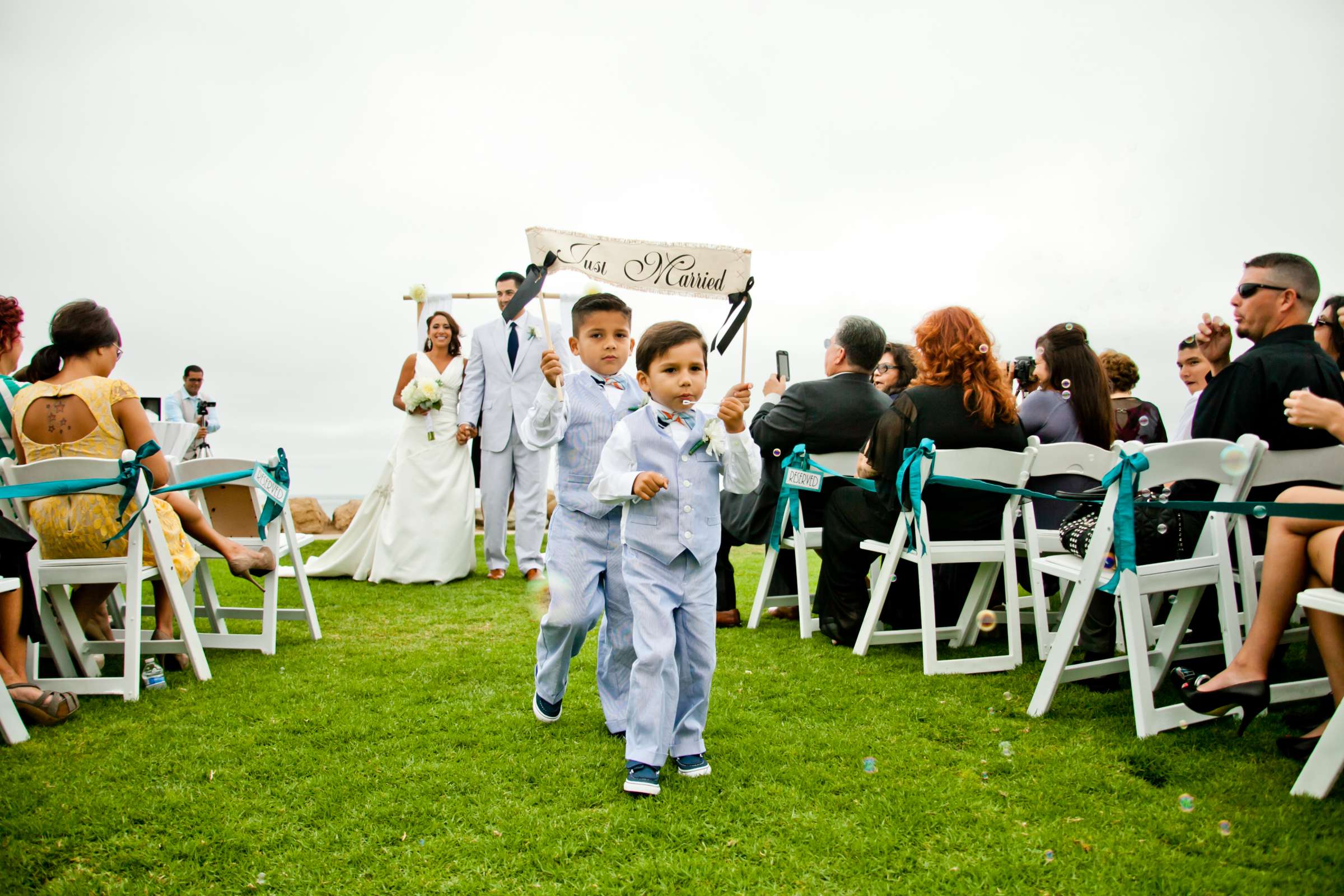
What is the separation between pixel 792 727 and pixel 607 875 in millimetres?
1418

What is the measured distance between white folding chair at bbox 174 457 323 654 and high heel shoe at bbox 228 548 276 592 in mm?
68

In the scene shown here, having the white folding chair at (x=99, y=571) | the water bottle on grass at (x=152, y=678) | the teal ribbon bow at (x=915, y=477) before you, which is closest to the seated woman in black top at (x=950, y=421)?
the teal ribbon bow at (x=915, y=477)

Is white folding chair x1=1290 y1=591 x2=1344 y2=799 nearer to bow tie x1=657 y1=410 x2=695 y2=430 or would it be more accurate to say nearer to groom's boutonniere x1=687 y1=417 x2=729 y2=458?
groom's boutonniere x1=687 y1=417 x2=729 y2=458

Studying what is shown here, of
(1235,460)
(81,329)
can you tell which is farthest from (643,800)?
(81,329)

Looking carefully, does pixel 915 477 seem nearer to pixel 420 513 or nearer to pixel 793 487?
pixel 793 487

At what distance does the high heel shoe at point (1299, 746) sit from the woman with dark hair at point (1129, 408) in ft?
10.5

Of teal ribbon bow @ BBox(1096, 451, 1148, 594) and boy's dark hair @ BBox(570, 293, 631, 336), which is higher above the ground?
boy's dark hair @ BBox(570, 293, 631, 336)

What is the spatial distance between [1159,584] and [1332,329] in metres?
2.73

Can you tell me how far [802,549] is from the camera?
543 centimetres

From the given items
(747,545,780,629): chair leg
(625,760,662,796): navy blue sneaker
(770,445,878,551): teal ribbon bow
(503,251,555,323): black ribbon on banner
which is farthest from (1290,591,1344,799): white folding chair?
(747,545,780,629): chair leg

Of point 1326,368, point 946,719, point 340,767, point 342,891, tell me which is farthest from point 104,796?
point 1326,368

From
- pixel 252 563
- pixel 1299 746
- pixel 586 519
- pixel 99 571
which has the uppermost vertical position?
pixel 586 519

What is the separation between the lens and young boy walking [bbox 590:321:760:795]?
2904mm

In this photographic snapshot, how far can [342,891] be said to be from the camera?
2.27 meters
